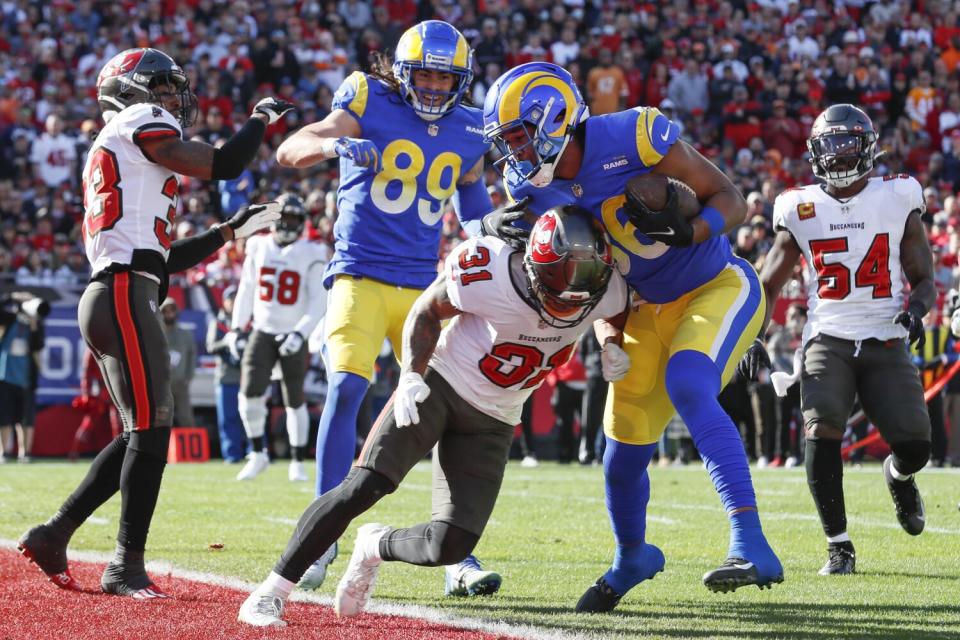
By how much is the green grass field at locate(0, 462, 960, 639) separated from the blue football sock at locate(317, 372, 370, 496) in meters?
0.40

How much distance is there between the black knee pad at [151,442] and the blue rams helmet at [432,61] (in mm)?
1582

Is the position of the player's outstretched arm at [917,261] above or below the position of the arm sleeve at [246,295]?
above

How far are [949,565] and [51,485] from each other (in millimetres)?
6157

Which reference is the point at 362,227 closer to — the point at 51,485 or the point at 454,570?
the point at 454,570

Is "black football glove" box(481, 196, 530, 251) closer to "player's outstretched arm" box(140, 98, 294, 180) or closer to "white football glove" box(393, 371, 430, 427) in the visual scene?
"white football glove" box(393, 371, 430, 427)

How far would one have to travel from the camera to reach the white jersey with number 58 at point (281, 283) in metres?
10.5

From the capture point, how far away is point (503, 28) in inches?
755

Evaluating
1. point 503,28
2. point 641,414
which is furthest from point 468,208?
point 503,28

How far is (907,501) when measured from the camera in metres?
5.76

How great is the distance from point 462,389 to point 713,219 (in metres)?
0.92

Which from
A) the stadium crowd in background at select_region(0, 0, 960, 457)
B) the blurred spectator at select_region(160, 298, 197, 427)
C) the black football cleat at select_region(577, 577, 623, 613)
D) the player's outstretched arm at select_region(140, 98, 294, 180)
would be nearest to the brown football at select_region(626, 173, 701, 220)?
the black football cleat at select_region(577, 577, 623, 613)

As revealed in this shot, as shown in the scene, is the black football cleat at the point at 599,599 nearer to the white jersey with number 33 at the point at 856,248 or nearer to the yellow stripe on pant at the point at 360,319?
the yellow stripe on pant at the point at 360,319

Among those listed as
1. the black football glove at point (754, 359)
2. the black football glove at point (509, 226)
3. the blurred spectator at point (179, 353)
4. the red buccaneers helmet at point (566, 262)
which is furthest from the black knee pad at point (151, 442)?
the blurred spectator at point (179, 353)

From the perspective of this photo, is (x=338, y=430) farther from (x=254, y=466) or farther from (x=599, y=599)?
(x=254, y=466)
